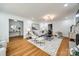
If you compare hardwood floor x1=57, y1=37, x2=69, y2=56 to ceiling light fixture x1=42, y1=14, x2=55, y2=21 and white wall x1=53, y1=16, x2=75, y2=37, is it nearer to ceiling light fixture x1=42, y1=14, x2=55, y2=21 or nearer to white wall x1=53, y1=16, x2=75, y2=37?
white wall x1=53, y1=16, x2=75, y2=37

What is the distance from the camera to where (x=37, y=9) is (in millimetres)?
1461

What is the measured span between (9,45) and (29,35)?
447 mm

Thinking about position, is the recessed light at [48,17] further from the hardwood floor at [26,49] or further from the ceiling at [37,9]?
the hardwood floor at [26,49]

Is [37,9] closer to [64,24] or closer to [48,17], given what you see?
[48,17]

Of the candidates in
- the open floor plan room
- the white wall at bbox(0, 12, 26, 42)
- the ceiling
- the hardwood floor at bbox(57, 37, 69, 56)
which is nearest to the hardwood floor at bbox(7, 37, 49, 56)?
the open floor plan room

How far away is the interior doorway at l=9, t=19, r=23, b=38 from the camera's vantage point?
4.91ft

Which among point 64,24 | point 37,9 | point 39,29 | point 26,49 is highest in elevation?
point 37,9

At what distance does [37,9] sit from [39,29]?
41cm

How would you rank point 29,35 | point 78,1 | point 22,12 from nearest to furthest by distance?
point 78,1 < point 22,12 < point 29,35

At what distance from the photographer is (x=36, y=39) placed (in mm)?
1588

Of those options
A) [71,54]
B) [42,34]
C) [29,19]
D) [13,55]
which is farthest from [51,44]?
[13,55]

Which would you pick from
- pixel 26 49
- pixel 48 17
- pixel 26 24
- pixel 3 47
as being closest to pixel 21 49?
pixel 26 49

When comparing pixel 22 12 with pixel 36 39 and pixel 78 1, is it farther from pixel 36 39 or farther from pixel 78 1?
pixel 78 1

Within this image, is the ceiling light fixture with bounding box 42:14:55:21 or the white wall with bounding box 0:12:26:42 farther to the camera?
the ceiling light fixture with bounding box 42:14:55:21
